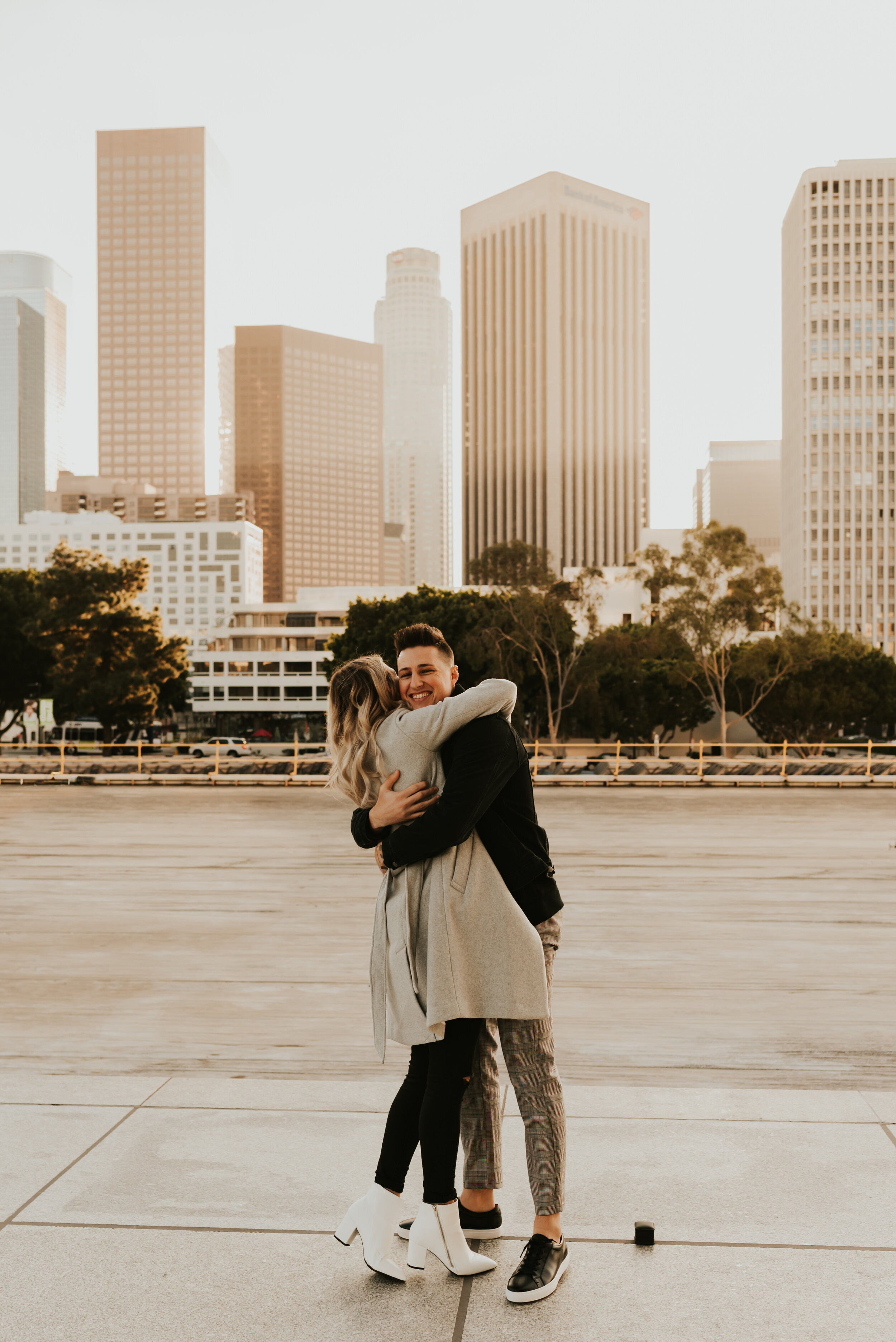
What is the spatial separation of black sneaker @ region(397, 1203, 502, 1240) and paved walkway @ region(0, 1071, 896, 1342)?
5 cm

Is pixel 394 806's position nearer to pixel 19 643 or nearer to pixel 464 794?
pixel 464 794

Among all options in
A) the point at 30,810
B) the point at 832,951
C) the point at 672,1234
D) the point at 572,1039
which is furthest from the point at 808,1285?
the point at 30,810

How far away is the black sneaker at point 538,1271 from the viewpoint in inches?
105

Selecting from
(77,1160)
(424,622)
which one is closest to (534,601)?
(424,622)

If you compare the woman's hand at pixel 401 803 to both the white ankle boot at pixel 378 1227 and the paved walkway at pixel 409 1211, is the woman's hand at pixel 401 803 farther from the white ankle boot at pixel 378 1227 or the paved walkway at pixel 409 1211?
the paved walkway at pixel 409 1211

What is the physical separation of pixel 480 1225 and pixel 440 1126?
0.47 meters

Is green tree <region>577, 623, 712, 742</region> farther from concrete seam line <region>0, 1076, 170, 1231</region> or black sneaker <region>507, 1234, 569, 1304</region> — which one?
black sneaker <region>507, 1234, 569, 1304</region>

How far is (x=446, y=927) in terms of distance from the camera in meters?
2.72

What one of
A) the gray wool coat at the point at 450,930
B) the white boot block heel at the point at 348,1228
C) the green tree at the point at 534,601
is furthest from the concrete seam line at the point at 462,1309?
the green tree at the point at 534,601

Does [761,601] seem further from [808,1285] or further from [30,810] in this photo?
[808,1285]

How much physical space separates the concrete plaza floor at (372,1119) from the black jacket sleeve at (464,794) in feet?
3.89

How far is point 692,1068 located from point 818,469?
13935 centimetres

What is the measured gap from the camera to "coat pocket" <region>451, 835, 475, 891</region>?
275 cm

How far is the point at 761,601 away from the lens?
132ft
